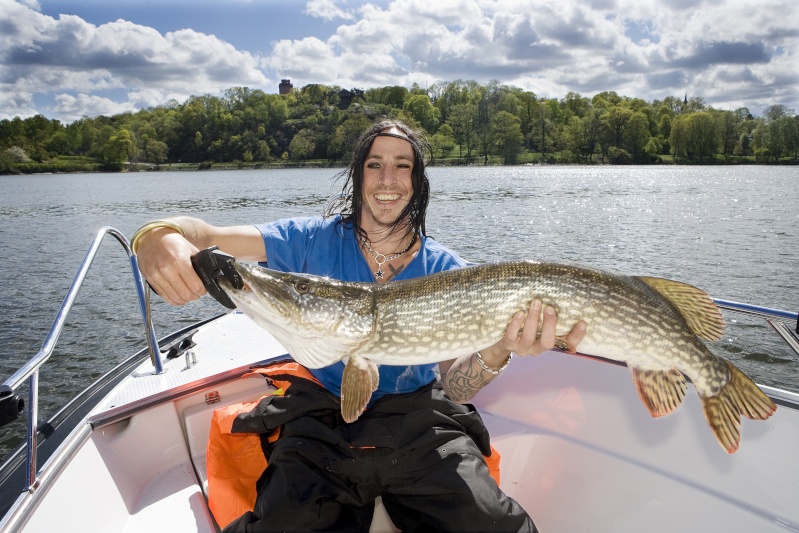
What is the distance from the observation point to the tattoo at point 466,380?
7.54 ft

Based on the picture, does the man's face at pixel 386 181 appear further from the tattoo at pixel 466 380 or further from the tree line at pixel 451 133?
the tree line at pixel 451 133

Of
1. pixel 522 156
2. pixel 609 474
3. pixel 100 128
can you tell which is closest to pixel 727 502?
pixel 609 474

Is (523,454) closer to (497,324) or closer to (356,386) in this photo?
(497,324)

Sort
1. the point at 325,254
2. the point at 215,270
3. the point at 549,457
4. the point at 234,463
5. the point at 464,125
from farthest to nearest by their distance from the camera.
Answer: the point at 464,125 < the point at 549,457 < the point at 325,254 < the point at 234,463 < the point at 215,270

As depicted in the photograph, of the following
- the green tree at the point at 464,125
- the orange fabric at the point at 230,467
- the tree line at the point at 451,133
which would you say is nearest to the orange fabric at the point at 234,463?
the orange fabric at the point at 230,467

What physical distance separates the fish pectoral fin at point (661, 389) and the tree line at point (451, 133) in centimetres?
6459

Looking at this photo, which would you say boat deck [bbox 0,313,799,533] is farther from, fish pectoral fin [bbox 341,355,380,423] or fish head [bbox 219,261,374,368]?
fish head [bbox 219,261,374,368]

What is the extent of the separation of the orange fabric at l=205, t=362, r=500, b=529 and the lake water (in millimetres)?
1508

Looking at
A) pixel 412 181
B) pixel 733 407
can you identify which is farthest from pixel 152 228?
pixel 733 407

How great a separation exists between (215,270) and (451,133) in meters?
83.6

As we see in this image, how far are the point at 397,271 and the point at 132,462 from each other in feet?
5.60

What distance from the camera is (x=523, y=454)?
289 cm

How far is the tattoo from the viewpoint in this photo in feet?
7.54

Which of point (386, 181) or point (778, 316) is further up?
point (386, 181)
